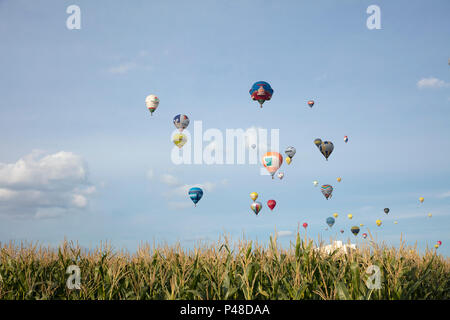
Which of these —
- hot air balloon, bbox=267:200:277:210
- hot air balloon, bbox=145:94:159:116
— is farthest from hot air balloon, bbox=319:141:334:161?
hot air balloon, bbox=145:94:159:116

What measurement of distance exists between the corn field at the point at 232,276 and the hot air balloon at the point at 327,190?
5334cm

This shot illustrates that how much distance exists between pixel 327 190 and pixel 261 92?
24.4 metres

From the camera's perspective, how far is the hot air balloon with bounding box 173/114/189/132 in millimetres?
59547

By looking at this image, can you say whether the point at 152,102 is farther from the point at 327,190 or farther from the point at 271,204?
the point at 327,190

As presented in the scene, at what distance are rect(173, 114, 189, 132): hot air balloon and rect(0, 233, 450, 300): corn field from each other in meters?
42.9

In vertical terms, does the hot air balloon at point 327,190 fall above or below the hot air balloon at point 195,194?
above

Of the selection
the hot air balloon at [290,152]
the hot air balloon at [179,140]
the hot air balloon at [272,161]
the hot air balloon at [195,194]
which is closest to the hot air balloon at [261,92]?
the hot air balloon at [272,161]

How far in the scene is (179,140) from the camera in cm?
6047

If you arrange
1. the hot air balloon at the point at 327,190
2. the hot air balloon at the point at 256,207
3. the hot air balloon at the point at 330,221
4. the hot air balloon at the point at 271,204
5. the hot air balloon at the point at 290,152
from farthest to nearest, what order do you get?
the hot air balloon at the point at 330,221 → the hot air balloon at the point at 290,152 → the hot air balloon at the point at 327,190 → the hot air balloon at the point at 256,207 → the hot air balloon at the point at 271,204

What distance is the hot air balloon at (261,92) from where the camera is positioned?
55812 millimetres

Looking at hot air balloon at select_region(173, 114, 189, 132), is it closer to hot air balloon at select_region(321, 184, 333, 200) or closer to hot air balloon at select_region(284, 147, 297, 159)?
hot air balloon at select_region(284, 147, 297, 159)

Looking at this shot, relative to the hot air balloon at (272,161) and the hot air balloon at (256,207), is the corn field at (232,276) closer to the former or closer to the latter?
the hot air balloon at (272,161)

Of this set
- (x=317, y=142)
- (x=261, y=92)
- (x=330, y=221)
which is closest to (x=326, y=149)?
(x=317, y=142)
